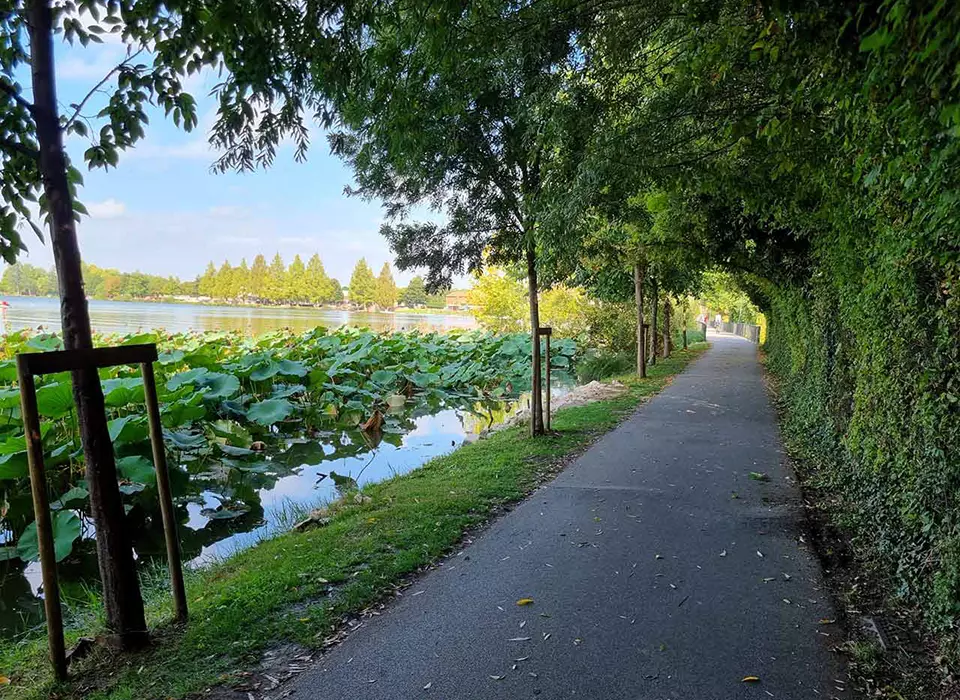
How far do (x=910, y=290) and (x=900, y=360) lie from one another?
1.76 feet

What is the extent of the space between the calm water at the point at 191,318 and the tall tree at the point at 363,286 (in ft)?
7.61

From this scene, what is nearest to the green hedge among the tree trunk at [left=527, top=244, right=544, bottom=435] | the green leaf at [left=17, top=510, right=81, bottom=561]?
the tree trunk at [left=527, top=244, right=544, bottom=435]

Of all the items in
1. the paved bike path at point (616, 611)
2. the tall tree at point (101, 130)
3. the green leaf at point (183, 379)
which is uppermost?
the tall tree at point (101, 130)

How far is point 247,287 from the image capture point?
220ft

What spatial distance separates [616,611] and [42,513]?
3374 mm

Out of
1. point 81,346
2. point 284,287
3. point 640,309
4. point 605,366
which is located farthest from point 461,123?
point 284,287

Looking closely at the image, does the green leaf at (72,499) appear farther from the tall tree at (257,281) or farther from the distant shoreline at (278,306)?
the tall tree at (257,281)

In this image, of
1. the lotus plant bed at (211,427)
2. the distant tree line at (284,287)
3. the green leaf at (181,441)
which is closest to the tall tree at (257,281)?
the distant tree line at (284,287)

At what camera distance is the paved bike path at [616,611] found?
3051 mm

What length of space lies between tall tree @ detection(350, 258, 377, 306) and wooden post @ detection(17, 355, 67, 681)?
236 ft

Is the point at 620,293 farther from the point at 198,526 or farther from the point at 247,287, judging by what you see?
the point at 247,287

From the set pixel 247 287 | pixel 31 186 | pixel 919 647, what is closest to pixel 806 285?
pixel 919 647

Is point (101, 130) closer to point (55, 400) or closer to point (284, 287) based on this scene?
point (55, 400)

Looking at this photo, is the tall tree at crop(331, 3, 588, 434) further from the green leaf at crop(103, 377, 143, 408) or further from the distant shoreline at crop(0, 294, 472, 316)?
the distant shoreline at crop(0, 294, 472, 316)
